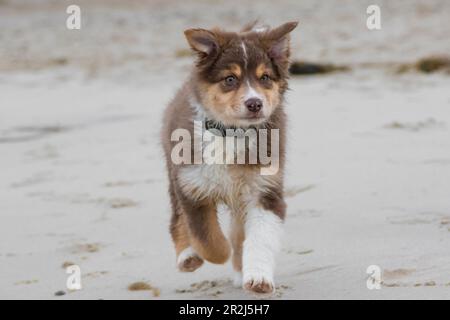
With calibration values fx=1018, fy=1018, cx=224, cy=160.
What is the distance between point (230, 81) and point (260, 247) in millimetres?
865

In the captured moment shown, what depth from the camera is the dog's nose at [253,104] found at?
5.04m

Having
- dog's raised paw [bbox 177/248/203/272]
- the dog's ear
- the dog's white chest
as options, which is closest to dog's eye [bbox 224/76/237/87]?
the dog's ear

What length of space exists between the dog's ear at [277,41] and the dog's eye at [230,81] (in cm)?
26

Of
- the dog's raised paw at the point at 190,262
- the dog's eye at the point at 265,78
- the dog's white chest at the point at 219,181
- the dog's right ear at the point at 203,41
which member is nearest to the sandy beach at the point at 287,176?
the dog's raised paw at the point at 190,262

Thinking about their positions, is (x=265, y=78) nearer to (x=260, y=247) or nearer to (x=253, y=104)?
(x=253, y=104)

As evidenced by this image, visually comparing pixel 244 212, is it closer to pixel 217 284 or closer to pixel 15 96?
pixel 217 284

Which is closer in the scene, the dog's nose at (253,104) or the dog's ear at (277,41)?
the dog's nose at (253,104)

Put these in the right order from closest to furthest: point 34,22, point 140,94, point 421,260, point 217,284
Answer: point 421,260 → point 217,284 → point 140,94 → point 34,22

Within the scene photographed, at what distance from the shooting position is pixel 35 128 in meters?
10.8

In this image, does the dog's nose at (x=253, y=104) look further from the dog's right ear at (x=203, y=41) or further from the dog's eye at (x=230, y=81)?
the dog's right ear at (x=203, y=41)

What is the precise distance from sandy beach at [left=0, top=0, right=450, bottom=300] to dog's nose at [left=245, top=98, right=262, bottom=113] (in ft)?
2.98

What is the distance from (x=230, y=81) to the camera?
5.22 m
